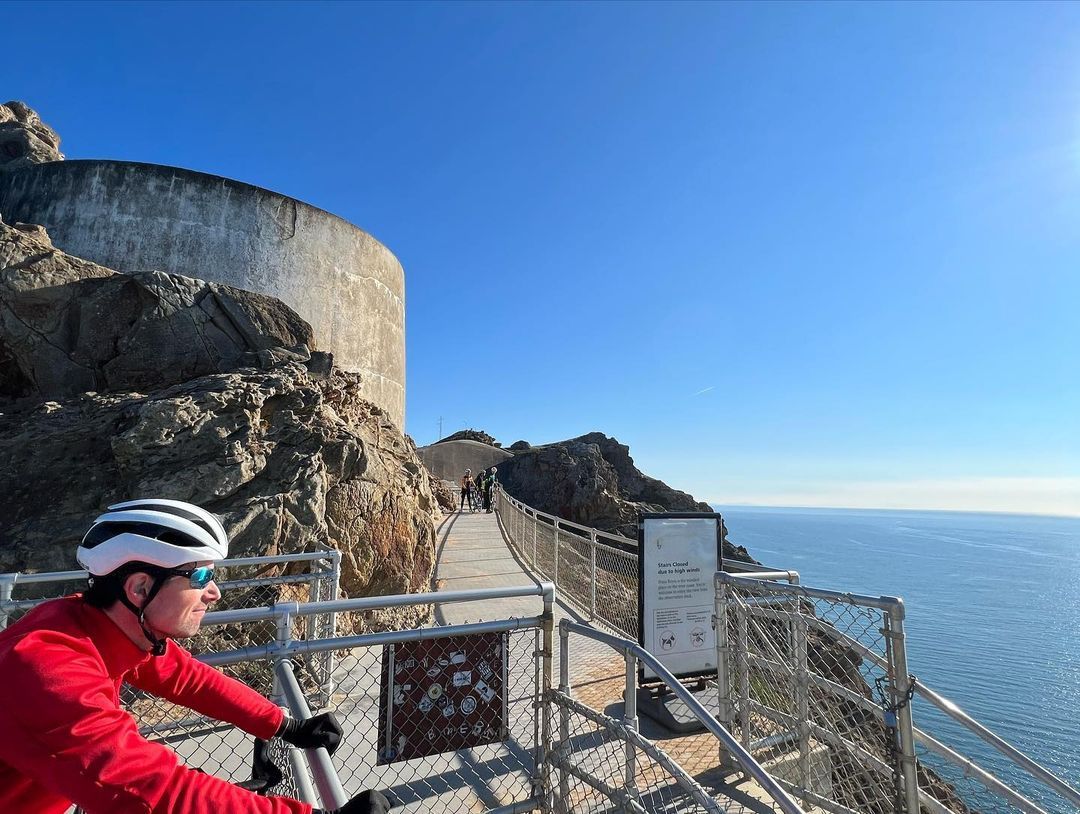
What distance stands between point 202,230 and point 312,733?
13489mm

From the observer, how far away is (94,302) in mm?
9242

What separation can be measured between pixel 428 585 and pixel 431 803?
610 centimetres

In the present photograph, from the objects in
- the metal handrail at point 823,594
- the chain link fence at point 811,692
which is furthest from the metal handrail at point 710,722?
the metal handrail at point 823,594

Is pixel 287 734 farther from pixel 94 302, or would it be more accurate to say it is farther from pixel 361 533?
pixel 94 302

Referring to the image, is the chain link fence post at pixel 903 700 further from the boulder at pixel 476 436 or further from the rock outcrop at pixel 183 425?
the boulder at pixel 476 436

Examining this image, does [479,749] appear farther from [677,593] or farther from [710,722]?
[710,722]

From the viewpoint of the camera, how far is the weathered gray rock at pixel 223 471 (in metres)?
6.13

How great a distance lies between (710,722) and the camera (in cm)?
251

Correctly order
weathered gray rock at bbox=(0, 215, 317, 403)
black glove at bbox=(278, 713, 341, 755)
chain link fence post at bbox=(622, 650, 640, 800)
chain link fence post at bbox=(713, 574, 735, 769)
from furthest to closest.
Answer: weathered gray rock at bbox=(0, 215, 317, 403)
chain link fence post at bbox=(713, 574, 735, 769)
chain link fence post at bbox=(622, 650, 640, 800)
black glove at bbox=(278, 713, 341, 755)

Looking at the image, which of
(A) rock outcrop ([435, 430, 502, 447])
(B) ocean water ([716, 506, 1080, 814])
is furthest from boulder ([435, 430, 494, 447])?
(B) ocean water ([716, 506, 1080, 814])

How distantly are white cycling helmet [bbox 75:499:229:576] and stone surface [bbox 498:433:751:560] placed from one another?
3789cm

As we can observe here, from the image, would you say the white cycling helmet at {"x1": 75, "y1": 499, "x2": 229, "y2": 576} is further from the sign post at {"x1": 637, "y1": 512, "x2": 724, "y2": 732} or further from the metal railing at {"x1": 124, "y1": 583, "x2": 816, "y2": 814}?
the sign post at {"x1": 637, "y1": 512, "x2": 724, "y2": 732}

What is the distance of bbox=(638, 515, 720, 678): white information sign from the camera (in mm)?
5363

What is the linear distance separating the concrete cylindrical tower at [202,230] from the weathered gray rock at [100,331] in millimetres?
2295
